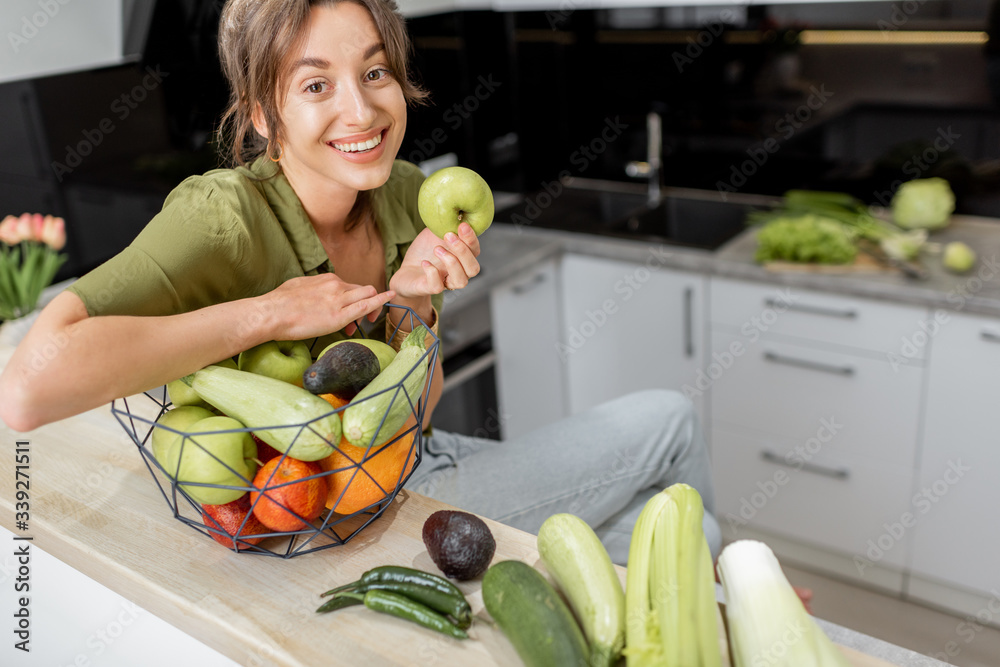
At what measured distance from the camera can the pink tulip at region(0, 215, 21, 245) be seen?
1.67 metres

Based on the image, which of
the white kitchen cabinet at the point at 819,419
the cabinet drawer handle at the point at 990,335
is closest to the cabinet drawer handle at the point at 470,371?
the white kitchen cabinet at the point at 819,419

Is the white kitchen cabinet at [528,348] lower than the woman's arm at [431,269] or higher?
lower

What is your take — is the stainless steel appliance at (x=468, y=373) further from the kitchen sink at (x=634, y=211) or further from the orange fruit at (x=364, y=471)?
the orange fruit at (x=364, y=471)

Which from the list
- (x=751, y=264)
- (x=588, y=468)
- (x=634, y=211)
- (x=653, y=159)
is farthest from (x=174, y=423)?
(x=653, y=159)

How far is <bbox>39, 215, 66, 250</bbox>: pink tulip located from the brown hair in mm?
926

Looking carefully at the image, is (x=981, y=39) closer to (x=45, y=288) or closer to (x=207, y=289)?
(x=207, y=289)

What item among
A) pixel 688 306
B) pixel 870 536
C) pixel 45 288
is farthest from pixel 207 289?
pixel 870 536

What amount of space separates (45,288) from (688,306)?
161 cm

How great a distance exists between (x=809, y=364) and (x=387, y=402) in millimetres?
1715

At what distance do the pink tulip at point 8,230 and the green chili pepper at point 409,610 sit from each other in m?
1.32

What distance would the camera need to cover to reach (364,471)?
0.78 metres

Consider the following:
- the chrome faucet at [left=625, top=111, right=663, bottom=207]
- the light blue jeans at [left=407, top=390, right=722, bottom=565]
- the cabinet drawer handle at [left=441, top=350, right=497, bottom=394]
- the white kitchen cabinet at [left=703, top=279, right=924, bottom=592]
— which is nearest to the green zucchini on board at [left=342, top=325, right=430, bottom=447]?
the light blue jeans at [left=407, top=390, right=722, bottom=565]

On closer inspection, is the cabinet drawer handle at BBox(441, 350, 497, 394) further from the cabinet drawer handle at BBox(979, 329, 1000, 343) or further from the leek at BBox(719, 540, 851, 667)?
the leek at BBox(719, 540, 851, 667)

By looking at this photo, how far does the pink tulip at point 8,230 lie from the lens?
1665mm
